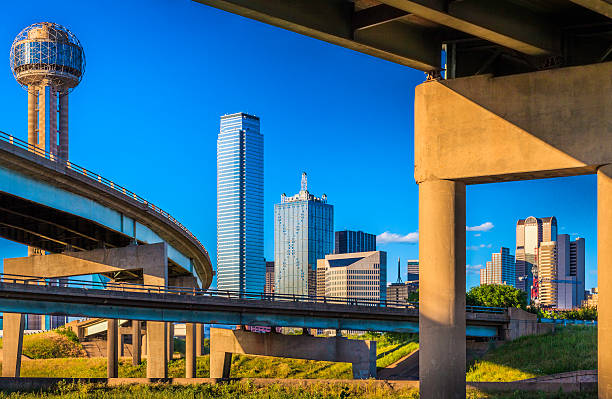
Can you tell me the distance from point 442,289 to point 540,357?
31.0m

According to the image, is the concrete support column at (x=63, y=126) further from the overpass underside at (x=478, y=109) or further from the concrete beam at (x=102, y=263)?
the overpass underside at (x=478, y=109)

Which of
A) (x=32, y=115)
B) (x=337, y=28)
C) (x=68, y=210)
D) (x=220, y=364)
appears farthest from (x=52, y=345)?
(x=337, y=28)

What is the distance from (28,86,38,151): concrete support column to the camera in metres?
84.1

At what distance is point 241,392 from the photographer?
28703mm

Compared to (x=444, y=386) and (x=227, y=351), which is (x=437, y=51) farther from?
(x=227, y=351)

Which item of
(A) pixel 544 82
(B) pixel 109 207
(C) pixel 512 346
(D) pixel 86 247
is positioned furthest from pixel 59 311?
(C) pixel 512 346

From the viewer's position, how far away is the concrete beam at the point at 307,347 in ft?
149

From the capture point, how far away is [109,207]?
46.7 m

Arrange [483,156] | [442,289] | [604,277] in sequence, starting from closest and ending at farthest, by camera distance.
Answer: [604,277] → [483,156] → [442,289]

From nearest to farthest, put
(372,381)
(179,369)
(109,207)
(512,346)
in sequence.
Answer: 1. (372,381)
2. (109,207)
3. (512,346)
4. (179,369)

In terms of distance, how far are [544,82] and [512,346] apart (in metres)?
38.1

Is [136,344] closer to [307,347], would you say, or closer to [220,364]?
[220,364]

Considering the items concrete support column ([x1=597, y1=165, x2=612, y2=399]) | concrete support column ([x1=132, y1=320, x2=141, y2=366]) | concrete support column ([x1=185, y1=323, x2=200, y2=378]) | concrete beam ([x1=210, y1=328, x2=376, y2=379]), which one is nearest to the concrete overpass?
concrete beam ([x1=210, y1=328, x2=376, y2=379])

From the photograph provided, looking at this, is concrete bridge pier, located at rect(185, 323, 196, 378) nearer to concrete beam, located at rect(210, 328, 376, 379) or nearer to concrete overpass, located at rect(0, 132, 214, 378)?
concrete overpass, located at rect(0, 132, 214, 378)
